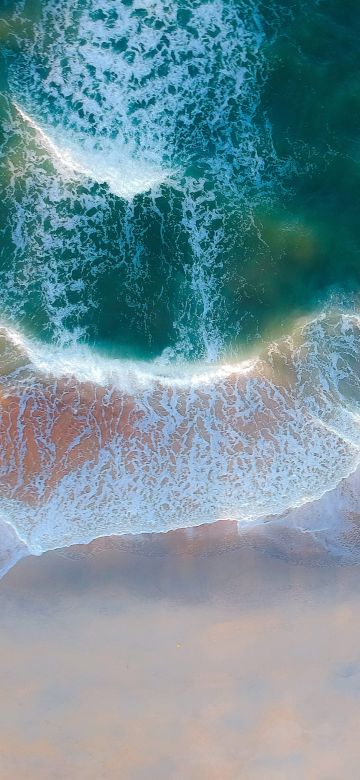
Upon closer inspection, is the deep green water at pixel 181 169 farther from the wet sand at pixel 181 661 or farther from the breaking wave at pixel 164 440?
the wet sand at pixel 181 661

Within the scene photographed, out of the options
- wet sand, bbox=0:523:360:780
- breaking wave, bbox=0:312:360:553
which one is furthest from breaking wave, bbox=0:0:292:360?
wet sand, bbox=0:523:360:780

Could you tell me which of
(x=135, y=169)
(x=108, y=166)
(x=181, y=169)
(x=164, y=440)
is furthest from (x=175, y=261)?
(x=164, y=440)

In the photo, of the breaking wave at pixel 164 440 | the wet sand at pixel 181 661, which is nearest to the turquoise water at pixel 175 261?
the breaking wave at pixel 164 440

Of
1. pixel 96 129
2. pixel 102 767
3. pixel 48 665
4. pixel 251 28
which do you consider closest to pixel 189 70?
pixel 251 28

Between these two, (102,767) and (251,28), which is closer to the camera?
(102,767)

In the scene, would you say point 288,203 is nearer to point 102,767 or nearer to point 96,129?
point 96,129

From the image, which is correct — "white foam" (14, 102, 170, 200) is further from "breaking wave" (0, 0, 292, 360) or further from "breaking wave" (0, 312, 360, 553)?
"breaking wave" (0, 312, 360, 553)

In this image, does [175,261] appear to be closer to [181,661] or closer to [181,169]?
[181,169]
